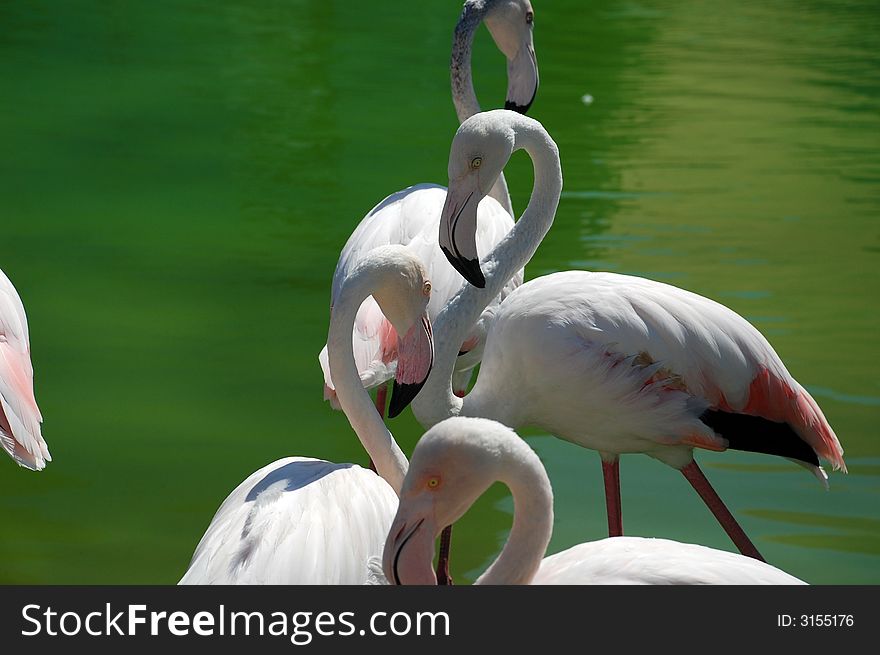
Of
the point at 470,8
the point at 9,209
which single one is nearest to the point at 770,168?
the point at 470,8

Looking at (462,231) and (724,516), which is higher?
(462,231)

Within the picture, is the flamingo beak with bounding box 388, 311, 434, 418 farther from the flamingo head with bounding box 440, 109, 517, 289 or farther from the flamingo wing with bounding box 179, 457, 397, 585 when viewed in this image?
the flamingo head with bounding box 440, 109, 517, 289

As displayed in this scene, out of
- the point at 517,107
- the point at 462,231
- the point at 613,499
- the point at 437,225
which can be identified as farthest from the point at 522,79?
the point at 613,499

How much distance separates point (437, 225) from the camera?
445 centimetres

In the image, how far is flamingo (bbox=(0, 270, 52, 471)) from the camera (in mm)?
3439

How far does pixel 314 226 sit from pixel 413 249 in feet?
10.4

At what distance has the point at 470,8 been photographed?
5461 millimetres

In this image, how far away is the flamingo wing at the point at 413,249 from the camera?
3.96 metres

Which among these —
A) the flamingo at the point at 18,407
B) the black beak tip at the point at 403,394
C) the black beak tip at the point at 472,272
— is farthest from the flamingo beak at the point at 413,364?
the flamingo at the point at 18,407

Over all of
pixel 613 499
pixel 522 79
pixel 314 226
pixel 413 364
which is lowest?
pixel 613 499

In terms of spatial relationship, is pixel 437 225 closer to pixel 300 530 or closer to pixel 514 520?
pixel 300 530

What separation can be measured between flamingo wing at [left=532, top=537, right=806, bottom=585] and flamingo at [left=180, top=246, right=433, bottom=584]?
1.52 ft

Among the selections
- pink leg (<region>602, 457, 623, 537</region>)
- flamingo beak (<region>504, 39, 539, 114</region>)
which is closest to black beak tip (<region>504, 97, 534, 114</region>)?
flamingo beak (<region>504, 39, 539, 114</region>)

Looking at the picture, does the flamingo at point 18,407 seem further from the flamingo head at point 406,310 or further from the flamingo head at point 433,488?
the flamingo head at point 433,488
